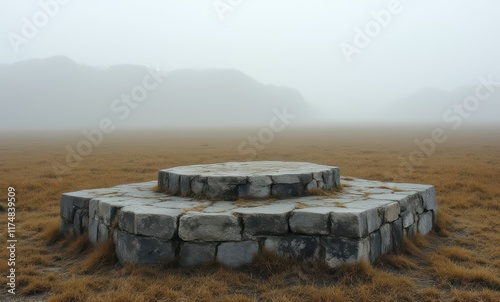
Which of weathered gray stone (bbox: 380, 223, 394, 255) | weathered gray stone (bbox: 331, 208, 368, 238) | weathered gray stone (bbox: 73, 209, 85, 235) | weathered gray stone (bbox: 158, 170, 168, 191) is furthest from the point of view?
weathered gray stone (bbox: 158, 170, 168, 191)

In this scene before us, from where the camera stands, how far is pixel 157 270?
17.3 feet

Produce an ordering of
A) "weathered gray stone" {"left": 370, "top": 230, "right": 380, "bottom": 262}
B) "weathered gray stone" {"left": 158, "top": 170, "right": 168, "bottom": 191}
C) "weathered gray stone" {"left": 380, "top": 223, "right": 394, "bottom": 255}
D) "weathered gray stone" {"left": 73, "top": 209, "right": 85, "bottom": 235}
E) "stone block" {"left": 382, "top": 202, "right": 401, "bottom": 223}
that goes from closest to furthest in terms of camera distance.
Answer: "weathered gray stone" {"left": 370, "top": 230, "right": 380, "bottom": 262} < "weathered gray stone" {"left": 380, "top": 223, "right": 394, "bottom": 255} < "stone block" {"left": 382, "top": 202, "right": 401, "bottom": 223} < "weathered gray stone" {"left": 73, "top": 209, "right": 85, "bottom": 235} < "weathered gray stone" {"left": 158, "top": 170, "right": 168, "bottom": 191}

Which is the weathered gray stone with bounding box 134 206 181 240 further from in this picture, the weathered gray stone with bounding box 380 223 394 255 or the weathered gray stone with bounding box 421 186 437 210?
the weathered gray stone with bounding box 421 186 437 210

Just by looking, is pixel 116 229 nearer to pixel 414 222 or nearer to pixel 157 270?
pixel 157 270

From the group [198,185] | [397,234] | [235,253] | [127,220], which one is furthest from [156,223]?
[397,234]

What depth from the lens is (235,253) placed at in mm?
5332

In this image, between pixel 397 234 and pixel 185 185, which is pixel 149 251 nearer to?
pixel 185 185

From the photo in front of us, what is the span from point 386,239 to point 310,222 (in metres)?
1.36

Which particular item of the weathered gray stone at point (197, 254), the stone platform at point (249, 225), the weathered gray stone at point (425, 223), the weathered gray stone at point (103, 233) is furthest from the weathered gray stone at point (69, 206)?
the weathered gray stone at point (425, 223)

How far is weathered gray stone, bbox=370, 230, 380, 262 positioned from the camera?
5508 millimetres

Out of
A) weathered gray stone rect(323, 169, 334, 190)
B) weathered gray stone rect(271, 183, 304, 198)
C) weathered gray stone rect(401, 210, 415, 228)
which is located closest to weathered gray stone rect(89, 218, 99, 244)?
weathered gray stone rect(271, 183, 304, 198)

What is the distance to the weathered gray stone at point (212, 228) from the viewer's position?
533cm

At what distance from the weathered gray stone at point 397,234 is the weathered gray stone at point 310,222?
139 centimetres

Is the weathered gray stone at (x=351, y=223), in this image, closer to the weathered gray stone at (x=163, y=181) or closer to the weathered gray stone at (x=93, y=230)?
the weathered gray stone at (x=163, y=181)
